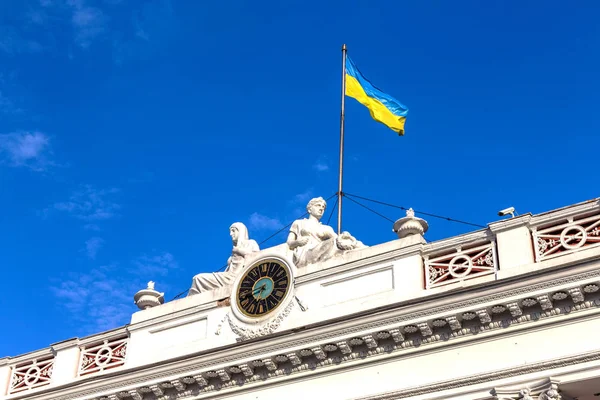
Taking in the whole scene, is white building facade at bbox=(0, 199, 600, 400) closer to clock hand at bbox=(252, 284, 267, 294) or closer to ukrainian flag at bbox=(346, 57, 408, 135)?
clock hand at bbox=(252, 284, 267, 294)

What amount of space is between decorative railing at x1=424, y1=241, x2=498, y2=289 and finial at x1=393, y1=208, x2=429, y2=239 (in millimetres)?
906

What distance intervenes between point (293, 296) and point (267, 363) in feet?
6.10

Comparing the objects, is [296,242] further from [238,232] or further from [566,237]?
[566,237]

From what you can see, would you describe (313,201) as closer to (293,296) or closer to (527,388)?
(293,296)

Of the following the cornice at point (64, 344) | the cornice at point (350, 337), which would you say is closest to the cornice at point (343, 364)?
the cornice at point (350, 337)

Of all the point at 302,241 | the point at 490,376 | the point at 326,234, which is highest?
the point at 326,234

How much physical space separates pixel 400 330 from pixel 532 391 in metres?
3.25

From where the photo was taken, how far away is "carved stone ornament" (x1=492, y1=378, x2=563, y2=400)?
19.8 metres

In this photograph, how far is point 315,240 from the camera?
26.2m

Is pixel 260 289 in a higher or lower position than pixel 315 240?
lower

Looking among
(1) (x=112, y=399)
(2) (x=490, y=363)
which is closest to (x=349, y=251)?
(2) (x=490, y=363)

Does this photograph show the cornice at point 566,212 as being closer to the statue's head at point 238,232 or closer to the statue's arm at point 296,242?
the statue's arm at point 296,242

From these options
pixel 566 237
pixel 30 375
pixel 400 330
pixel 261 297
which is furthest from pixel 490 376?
pixel 30 375

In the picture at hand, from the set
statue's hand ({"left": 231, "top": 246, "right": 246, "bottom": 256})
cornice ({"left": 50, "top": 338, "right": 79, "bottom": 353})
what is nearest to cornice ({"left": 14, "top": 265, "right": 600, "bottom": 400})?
cornice ({"left": 50, "top": 338, "right": 79, "bottom": 353})
